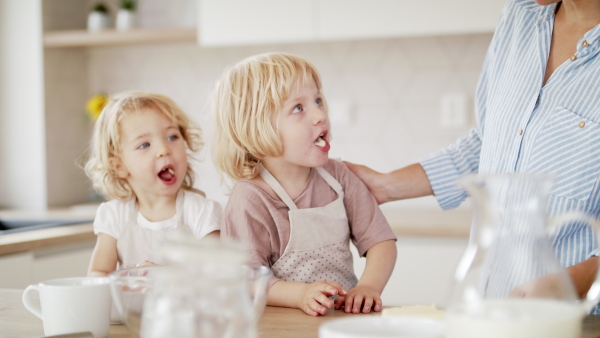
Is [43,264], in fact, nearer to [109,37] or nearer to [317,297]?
[109,37]

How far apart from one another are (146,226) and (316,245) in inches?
15.0

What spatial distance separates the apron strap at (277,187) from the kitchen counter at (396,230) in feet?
3.53

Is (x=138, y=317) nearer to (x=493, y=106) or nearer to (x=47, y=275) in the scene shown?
(x=493, y=106)

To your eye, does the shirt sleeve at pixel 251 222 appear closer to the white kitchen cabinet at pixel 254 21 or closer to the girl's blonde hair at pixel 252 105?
the girl's blonde hair at pixel 252 105

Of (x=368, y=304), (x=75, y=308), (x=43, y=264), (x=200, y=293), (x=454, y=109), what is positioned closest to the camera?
(x=200, y=293)

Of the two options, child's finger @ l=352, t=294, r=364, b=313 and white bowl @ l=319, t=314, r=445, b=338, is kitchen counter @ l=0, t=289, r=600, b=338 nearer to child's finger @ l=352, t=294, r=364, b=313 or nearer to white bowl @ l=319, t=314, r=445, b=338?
child's finger @ l=352, t=294, r=364, b=313

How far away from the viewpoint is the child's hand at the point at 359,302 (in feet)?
3.56

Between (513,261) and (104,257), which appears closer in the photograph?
(513,261)

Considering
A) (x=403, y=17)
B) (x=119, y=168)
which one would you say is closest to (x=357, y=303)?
(x=119, y=168)

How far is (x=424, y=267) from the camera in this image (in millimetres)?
2465

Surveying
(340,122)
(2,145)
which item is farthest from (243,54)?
(2,145)

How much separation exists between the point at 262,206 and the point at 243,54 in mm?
1923

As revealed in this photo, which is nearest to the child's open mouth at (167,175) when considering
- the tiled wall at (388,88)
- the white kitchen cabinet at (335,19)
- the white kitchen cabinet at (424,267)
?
the white kitchen cabinet at (424,267)

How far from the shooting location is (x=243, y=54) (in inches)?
124
